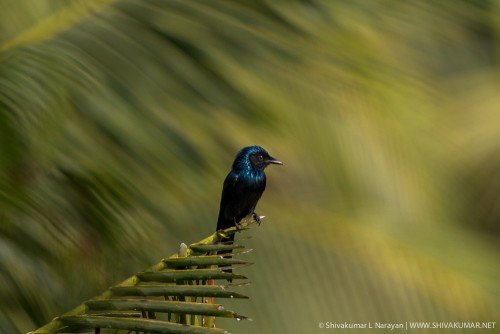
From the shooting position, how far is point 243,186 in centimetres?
391

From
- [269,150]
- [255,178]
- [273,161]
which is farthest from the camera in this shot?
[255,178]

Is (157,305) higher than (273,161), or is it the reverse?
(273,161)

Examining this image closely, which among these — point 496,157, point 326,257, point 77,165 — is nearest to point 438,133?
point 496,157

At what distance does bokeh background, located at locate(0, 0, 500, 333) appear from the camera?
2.67 meters

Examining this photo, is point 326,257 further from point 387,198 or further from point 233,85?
point 233,85

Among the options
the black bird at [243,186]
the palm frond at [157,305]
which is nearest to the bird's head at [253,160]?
the black bird at [243,186]

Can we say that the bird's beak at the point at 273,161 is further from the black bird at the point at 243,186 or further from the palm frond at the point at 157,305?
the palm frond at the point at 157,305

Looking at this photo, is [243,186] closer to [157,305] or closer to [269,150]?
[269,150]

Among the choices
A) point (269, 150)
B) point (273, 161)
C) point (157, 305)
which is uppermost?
point (273, 161)

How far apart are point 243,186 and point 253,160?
27 cm

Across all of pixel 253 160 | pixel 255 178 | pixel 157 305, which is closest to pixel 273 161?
pixel 253 160

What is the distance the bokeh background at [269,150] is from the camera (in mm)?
2672

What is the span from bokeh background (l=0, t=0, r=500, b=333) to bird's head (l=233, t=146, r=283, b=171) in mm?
85

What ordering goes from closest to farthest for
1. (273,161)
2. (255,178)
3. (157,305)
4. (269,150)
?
(157,305) < (269,150) < (273,161) < (255,178)
